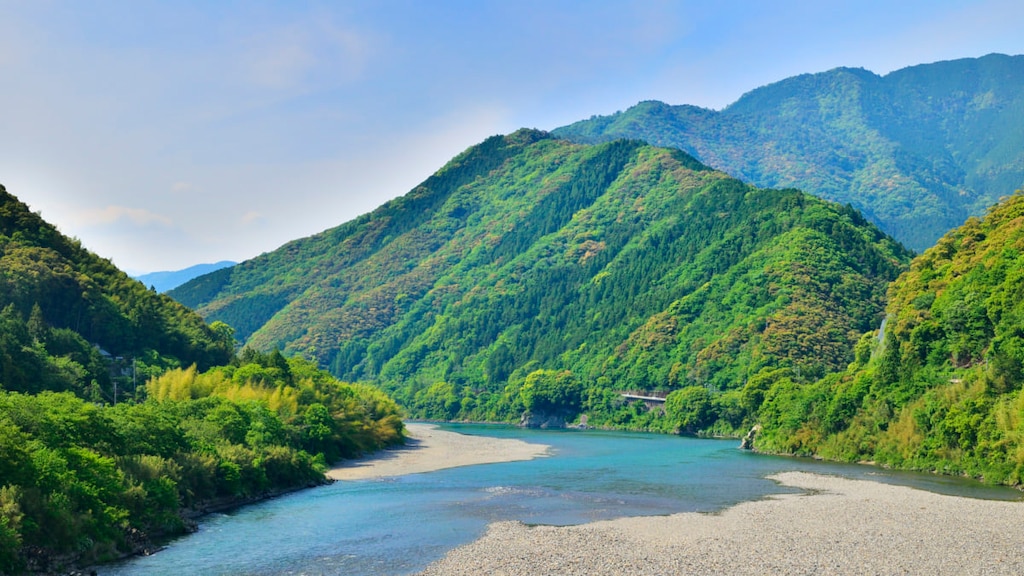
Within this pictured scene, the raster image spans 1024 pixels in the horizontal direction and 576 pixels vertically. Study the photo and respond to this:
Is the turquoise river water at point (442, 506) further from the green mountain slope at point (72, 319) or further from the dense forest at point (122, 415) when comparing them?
the green mountain slope at point (72, 319)

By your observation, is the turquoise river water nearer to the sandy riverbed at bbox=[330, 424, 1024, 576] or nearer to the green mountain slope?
the sandy riverbed at bbox=[330, 424, 1024, 576]

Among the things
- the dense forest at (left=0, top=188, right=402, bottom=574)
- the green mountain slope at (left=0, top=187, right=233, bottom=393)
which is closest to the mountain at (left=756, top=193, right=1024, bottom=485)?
the dense forest at (left=0, top=188, right=402, bottom=574)

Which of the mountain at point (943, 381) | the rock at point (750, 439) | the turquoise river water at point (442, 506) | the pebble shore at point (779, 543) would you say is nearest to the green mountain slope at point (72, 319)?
the turquoise river water at point (442, 506)

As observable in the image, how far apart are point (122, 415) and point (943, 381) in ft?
246

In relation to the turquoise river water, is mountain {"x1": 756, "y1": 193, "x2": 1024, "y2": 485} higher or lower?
higher

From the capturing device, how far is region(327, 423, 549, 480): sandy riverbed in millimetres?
93938

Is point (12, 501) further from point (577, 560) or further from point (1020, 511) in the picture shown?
point (1020, 511)

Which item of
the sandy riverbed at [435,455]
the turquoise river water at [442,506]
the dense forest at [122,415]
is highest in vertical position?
the dense forest at [122,415]

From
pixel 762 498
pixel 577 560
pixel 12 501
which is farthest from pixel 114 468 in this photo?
pixel 762 498

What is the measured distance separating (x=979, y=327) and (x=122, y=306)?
9880 centimetres

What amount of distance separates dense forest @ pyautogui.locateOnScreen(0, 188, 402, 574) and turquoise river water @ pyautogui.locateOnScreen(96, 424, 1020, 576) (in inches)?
104

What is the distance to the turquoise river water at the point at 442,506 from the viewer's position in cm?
4728

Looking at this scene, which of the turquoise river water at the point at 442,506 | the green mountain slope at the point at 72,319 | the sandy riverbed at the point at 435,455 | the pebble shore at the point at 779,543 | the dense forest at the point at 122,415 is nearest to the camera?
the dense forest at the point at 122,415

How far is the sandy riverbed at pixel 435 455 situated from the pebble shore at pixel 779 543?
39235 millimetres
